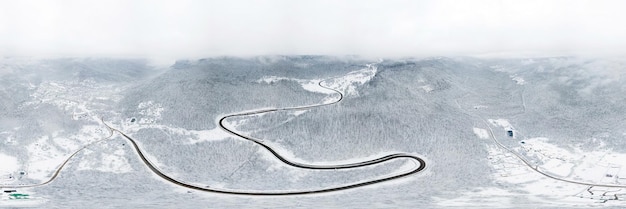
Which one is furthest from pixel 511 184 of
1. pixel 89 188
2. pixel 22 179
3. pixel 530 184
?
pixel 22 179

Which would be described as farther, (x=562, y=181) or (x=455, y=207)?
(x=562, y=181)

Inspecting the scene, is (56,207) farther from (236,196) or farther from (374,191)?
(374,191)

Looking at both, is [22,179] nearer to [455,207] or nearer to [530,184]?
[455,207]

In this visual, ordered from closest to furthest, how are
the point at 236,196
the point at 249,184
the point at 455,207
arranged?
the point at 455,207 < the point at 236,196 < the point at 249,184

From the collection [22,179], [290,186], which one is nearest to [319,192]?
[290,186]

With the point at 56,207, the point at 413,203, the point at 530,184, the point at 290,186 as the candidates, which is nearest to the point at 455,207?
the point at 413,203

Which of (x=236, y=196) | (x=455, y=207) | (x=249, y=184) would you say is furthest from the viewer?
(x=249, y=184)

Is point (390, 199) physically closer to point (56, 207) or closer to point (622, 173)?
point (622, 173)

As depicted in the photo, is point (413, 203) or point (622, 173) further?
point (622, 173)
